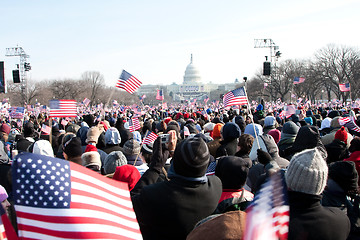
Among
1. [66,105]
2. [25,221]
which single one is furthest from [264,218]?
[66,105]

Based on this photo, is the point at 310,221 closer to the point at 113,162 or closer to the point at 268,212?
the point at 268,212

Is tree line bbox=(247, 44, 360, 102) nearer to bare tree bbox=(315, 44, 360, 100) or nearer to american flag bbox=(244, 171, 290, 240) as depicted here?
bare tree bbox=(315, 44, 360, 100)

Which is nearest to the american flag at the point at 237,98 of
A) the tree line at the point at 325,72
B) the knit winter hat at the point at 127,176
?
the knit winter hat at the point at 127,176

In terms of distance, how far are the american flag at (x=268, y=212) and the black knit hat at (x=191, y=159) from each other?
52.5 inches

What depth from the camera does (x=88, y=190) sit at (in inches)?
78.8

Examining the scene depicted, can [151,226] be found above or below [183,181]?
below

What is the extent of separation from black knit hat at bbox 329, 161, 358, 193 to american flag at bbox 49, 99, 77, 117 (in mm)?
6806

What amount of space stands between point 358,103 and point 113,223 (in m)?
20.2

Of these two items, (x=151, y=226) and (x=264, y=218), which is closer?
(x=264, y=218)

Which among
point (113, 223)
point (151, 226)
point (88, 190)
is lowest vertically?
point (151, 226)

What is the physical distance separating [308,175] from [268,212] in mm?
1195

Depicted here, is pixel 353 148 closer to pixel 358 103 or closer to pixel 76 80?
pixel 358 103

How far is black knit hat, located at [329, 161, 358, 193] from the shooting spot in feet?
11.0

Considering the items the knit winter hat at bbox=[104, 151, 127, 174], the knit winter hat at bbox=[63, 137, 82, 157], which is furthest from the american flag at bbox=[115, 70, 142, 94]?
the knit winter hat at bbox=[104, 151, 127, 174]
